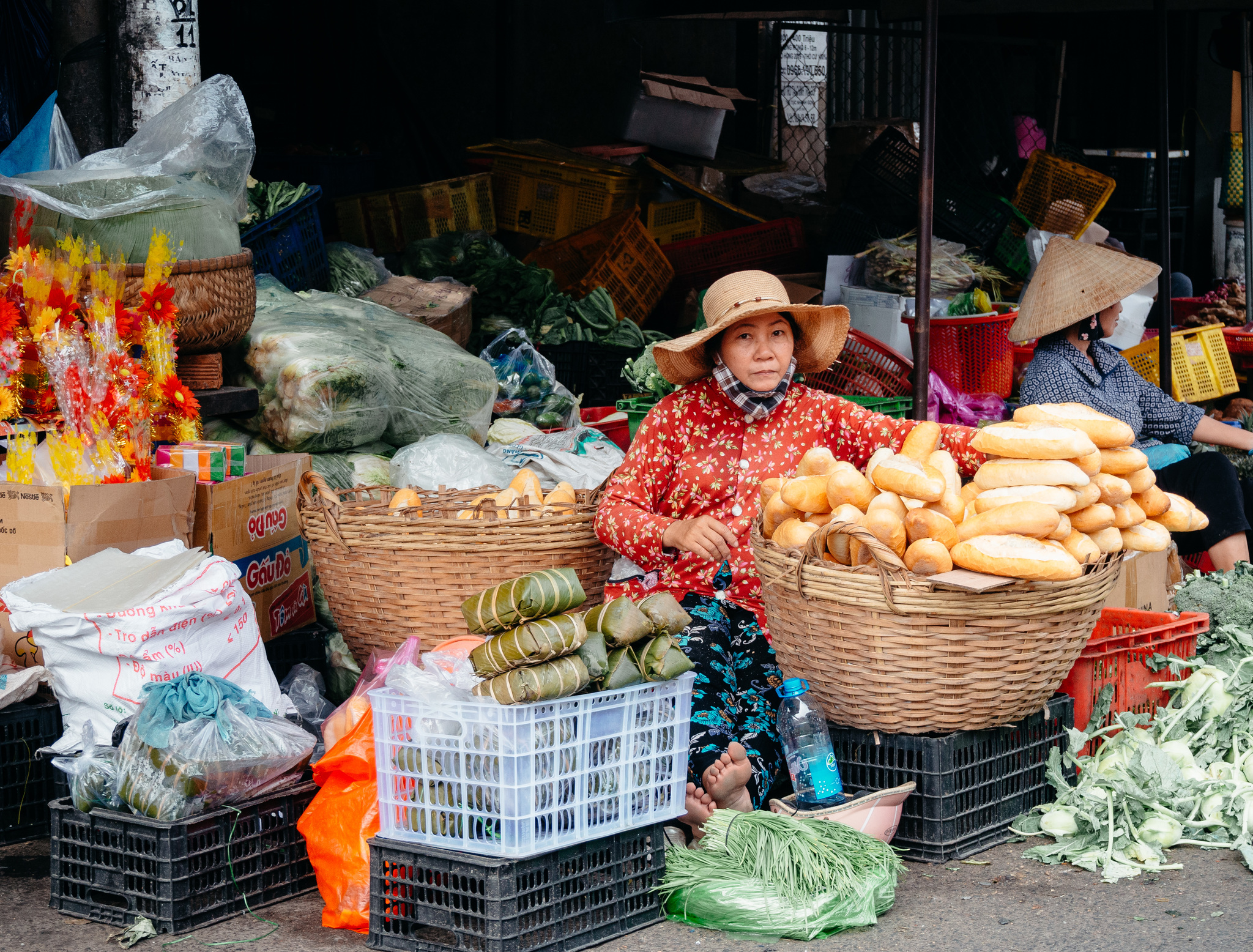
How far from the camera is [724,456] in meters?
3.85

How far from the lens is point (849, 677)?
3.32 meters

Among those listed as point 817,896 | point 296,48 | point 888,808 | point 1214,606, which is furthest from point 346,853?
point 296,48

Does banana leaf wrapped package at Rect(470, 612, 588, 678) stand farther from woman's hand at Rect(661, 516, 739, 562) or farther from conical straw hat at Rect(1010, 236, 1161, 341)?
conical straw hat at Rect(1010, 236, 1161, 341)

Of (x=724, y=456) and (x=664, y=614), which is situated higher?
(x=724, y=456)

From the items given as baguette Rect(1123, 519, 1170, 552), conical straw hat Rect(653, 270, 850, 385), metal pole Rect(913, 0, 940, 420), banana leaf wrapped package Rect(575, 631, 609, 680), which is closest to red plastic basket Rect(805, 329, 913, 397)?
metal pole Rect(913, 0, 940, 420)

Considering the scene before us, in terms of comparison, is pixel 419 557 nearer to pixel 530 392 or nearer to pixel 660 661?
pixel 660 661

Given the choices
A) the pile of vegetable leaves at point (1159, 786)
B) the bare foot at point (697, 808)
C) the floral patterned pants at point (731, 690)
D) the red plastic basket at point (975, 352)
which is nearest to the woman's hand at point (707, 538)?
the floral patterned pants at point (731, 690)

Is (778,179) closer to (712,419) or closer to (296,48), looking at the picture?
(296,48)

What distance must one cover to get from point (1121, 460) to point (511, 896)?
1.86m

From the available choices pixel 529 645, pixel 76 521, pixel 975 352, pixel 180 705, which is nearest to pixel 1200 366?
pixel 975 352

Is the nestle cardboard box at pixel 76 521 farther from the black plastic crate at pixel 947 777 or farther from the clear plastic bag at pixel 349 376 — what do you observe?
the black plastic crate at pixel 947 777

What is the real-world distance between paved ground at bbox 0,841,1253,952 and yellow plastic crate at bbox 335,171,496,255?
18.3 feet

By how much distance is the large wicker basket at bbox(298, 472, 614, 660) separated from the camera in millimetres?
3604

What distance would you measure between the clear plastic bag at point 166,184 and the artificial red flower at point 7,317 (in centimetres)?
54
